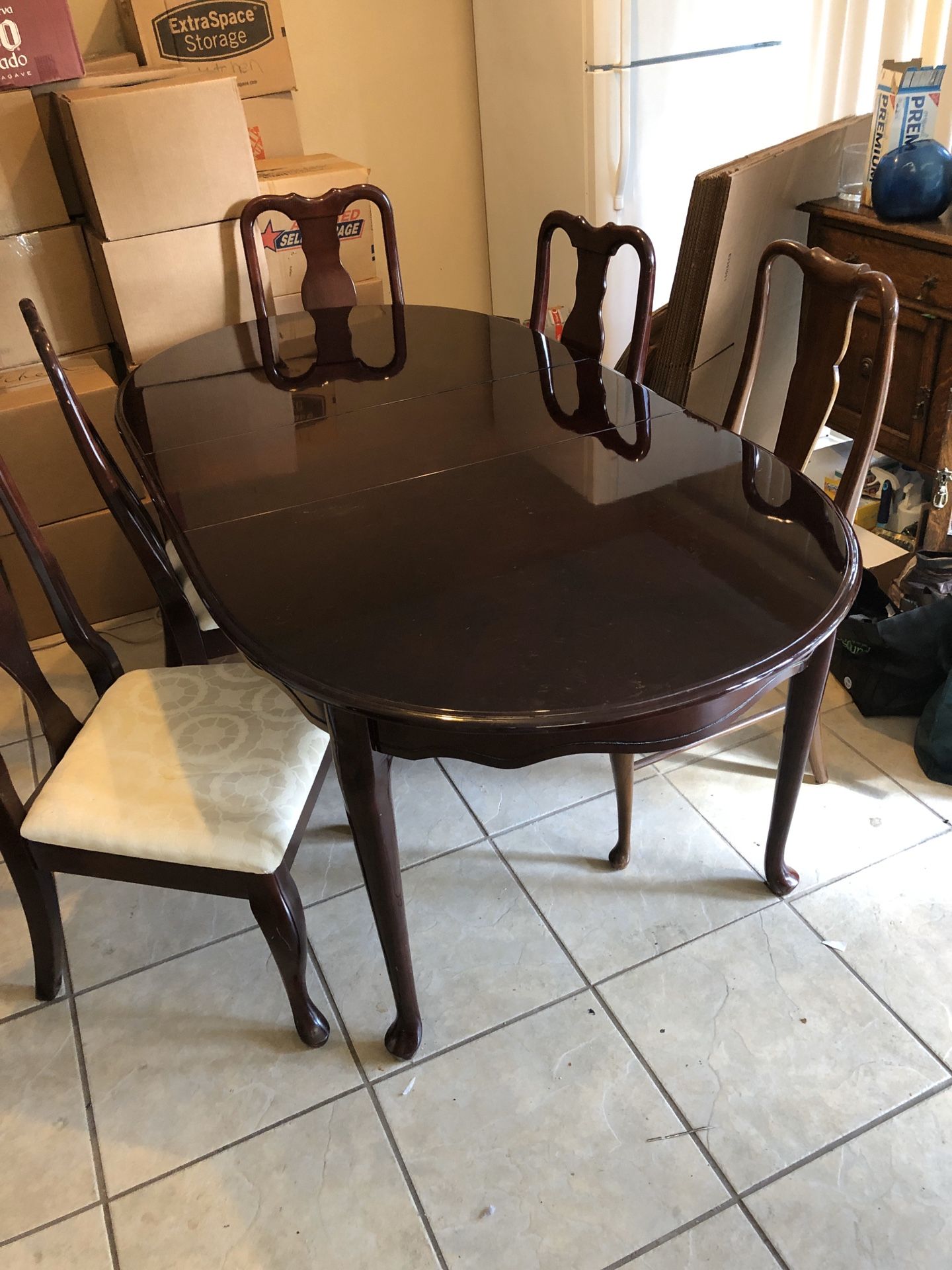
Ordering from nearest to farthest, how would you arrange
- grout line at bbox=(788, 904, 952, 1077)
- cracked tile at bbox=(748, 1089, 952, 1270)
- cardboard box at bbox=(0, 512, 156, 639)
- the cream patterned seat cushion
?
cracked tile at bbox=(748, 1089, 952, 1270)
the cream patterned seat cushion
grout line at bbox=(788, 904, 952, 1077)
cardboard box at bbox=(0, 512, 156, 639)

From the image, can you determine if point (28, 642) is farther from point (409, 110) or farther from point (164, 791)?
point (409, 110)

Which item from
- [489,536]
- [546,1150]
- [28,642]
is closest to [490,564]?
[489,536]

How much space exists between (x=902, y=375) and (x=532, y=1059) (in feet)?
5.39

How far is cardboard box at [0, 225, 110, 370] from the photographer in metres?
2.39

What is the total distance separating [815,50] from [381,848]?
273 cm

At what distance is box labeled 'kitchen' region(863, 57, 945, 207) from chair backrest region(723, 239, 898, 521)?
68 cm

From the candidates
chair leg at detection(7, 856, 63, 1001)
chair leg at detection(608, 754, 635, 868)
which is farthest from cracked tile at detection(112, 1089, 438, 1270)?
chair leg at detection(608, 754, 635, 868)

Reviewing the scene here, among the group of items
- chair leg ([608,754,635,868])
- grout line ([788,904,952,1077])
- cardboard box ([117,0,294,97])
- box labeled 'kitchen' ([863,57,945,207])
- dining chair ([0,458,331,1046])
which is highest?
cardboard box ([117,0,294,97])

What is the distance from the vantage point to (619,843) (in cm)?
179

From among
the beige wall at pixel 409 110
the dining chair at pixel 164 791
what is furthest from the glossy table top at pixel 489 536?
the beige wall at pixel 409 110

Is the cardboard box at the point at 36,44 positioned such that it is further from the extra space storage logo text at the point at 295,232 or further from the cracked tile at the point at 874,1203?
the cracked tile at the point at 874,1203

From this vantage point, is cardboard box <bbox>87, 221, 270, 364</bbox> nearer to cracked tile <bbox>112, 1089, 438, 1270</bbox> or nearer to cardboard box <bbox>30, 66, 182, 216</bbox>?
cardboard box <bbox>30, 66, 182, 216</bbox>

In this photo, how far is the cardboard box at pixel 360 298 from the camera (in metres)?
2.59

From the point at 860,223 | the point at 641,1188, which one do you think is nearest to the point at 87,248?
the point at 860,223
